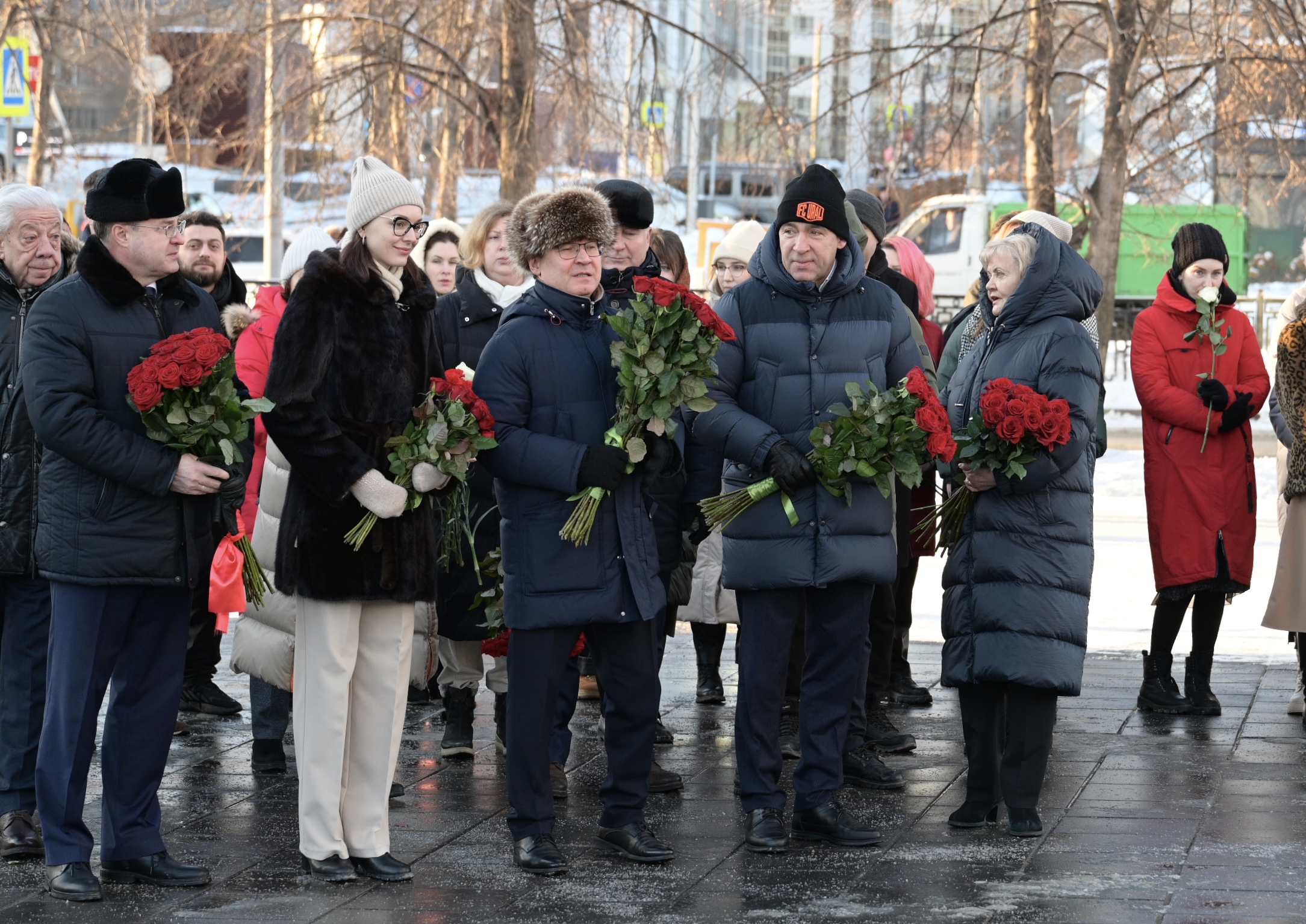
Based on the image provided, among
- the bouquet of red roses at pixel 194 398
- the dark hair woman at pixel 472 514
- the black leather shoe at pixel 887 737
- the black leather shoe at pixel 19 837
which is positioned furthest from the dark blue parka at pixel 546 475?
the black leather shoe at pixel 887 737

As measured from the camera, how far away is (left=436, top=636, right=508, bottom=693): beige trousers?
7.03 m

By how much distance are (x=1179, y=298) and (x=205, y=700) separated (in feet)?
15.5

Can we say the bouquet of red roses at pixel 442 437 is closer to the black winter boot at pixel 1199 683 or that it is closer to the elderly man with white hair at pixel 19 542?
the elderly man with white hair at pixel 19 542

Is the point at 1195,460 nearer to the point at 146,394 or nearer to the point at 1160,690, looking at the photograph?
the point at 1160,690

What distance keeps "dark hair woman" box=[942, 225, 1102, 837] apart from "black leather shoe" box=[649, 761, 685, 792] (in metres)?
1.07

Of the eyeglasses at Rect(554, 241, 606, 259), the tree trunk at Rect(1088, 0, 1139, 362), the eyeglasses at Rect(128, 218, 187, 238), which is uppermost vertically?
the tree trunk at Rect(1088, 0, 1139, 362)

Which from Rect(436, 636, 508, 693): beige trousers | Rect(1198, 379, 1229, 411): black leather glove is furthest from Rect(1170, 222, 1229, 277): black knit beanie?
Rect(436, 636, 508, 693): beige trousers

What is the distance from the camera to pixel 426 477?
5297 millimetres

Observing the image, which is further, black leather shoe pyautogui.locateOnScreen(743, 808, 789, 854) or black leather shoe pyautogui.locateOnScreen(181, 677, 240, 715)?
black leather shoe pyautogui.locateOnScreen(181, 677, 240, 715)

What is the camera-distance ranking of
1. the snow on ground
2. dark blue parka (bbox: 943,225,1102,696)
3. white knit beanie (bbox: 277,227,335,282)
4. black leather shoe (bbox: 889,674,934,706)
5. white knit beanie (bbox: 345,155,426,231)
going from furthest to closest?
the snow on ground, black leather shoe (bbox: 889,674,934,706), white knit beanie (bbox: 277,227,335,282), dark blue parka (bbox: 943,225,1102,696), white knit beanie (bbox: 345,155,426,231)

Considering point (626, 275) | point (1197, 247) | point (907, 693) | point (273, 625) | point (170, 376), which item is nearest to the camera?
point (170, 376)

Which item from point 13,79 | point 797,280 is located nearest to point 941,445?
point 797,280

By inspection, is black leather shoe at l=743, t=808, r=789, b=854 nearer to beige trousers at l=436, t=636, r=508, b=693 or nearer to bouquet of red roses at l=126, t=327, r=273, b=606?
beige trousers at l=436, t=636, r=508, b=693

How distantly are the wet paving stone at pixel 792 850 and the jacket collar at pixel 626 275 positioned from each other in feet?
5.93
